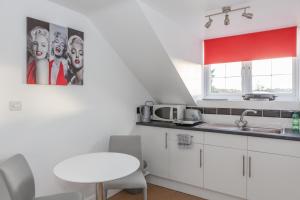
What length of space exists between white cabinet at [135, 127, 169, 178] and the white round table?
103 centimetres

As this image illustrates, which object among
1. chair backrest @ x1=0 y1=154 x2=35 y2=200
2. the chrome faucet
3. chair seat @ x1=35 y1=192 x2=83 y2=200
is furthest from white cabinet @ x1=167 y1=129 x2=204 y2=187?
chair backrest @ x1=0 y1=154 x2=35 y2=200

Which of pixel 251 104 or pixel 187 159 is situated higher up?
pixel 251 104

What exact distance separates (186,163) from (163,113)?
776 mm

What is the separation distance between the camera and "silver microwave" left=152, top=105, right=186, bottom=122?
306cm

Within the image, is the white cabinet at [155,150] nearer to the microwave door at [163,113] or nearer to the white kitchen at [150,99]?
the white kitchen at [150,99]

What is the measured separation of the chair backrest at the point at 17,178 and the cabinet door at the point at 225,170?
1.87m

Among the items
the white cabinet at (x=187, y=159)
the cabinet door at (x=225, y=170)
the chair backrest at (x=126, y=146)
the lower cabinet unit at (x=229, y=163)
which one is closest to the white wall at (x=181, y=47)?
the white cabinet at (x=187, y=159)

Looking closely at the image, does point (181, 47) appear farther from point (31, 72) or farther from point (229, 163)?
point (31, 72)

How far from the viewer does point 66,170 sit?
1665 millimetres

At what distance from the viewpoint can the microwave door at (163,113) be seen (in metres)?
3.09

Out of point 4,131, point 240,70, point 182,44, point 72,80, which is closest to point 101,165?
point 4,131

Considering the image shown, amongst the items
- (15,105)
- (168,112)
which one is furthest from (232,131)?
(15,105)

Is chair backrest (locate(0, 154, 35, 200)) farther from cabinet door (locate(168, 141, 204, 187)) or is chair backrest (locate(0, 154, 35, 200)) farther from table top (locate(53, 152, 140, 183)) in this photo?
cabinet door (locate(168, 141, 204, 187))

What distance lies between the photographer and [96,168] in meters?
1.72
